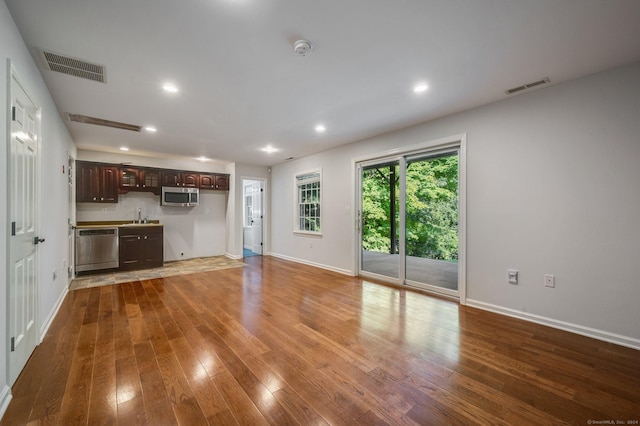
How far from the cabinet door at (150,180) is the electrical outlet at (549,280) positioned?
7149 mm

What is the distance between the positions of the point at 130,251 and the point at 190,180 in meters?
2.07

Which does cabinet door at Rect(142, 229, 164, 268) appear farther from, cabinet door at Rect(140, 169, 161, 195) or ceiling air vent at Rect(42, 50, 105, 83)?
ceiling air vent at Rect(42, 50, 105, 83)

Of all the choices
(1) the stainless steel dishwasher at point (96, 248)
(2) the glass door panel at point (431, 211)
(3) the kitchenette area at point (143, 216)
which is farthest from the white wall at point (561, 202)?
(1) the stainless steel dishwasher at point (96, 248)

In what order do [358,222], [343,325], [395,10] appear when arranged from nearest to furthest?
[395,10]
[343,325]
[358,222]

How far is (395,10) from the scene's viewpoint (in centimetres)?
178

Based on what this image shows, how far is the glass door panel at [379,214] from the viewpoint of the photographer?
16.5 feet

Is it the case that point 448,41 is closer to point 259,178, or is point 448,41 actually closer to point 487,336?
point 487,336

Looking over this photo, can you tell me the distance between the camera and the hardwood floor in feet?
5.19

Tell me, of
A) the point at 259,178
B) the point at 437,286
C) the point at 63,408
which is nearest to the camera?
the point at 63,408

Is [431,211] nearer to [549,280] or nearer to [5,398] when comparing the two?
[549,280]

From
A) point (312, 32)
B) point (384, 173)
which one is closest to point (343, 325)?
point (312, 32)

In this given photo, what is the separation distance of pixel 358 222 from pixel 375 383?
10.7 feet

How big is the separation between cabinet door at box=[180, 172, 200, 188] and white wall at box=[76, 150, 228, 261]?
1.11 feet

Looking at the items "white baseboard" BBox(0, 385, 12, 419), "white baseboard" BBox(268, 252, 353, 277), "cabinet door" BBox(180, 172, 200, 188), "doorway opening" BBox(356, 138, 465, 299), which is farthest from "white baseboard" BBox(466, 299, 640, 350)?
"cabinet door" BBox(180, 172, 200, 188)
